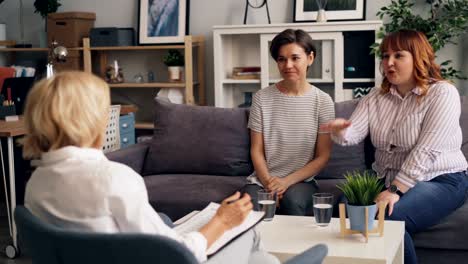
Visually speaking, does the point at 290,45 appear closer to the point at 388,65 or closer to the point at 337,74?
the point at 388,65

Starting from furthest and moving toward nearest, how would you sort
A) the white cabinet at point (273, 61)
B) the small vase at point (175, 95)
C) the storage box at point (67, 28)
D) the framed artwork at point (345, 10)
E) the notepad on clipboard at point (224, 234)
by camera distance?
1. the storage box at point (67, 28)
2. the small vase at point (175, 95)
3. the framed artwork at point (345, 10)
4. the white cabinet at point (273, 61)
5. the notepad on clipboard at point (224, 234)

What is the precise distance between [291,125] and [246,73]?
208 centimetres

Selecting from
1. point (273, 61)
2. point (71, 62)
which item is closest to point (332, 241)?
point (273, 61)

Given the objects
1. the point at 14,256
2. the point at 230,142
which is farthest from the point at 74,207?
the point at 14,256

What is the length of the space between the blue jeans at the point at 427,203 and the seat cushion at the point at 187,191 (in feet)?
2.82

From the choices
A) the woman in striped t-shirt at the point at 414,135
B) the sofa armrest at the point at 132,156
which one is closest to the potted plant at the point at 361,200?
the woman in striped t-shirt at the point at 414,135

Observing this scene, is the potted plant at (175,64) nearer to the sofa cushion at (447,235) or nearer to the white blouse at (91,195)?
the sofa cushion at (447,235)

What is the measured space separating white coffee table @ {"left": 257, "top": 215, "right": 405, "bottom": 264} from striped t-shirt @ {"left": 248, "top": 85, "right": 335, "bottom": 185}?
2.04 ft

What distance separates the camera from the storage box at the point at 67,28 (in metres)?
5.77

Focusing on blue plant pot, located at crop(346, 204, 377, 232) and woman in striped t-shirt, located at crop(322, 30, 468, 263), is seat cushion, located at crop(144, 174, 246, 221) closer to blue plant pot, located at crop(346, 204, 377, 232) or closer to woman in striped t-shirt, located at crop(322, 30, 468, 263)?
woman in striped t-shirt, located at crop(322, 30, 468, 263)

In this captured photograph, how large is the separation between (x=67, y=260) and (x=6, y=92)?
119 inches

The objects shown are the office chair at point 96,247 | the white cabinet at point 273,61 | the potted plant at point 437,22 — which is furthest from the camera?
the white cabinet at point 273,61

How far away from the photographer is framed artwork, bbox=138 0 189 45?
5.68 metres

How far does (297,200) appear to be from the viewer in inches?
122
